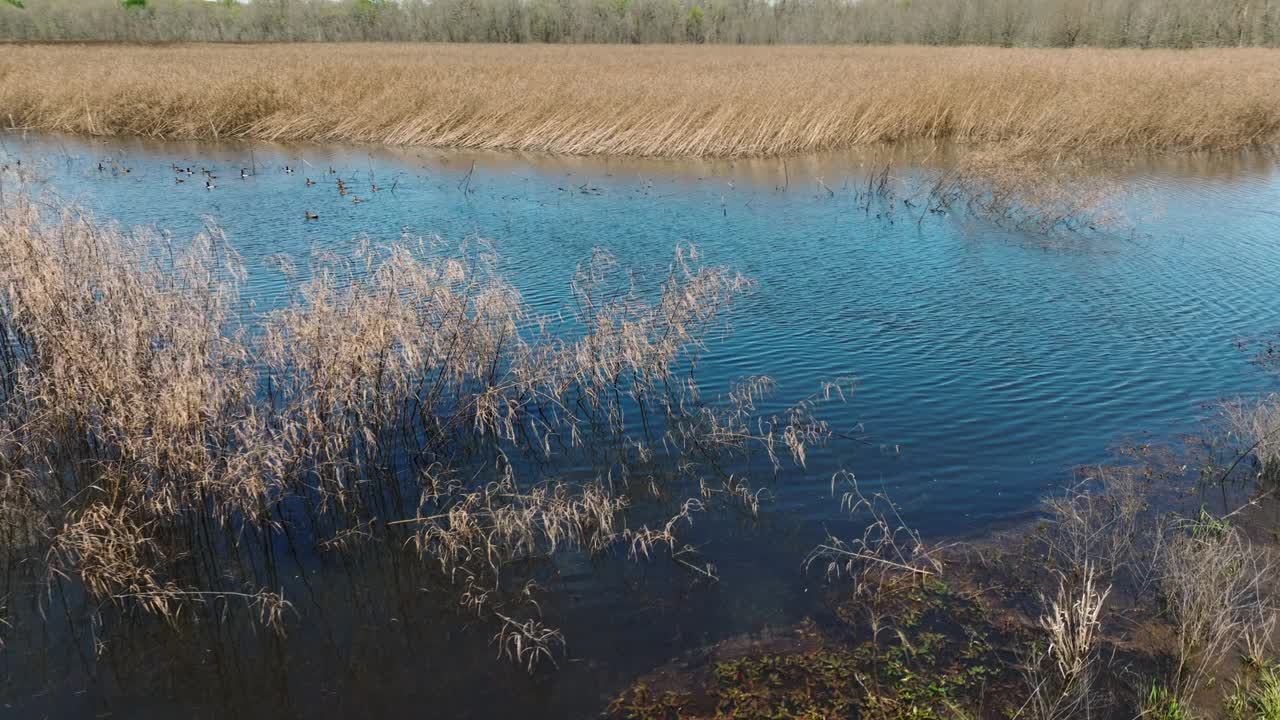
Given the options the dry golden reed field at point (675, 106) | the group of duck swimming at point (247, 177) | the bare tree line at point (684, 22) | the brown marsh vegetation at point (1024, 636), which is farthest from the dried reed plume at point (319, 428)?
the bare tree line at point (684, 22)

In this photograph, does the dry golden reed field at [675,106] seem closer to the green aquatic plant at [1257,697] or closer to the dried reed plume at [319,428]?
the dried reed plume at [319,428]

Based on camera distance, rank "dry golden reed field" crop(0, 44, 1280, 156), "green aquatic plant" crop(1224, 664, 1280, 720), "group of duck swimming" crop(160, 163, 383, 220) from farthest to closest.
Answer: "dry golden reed field" crop(0, 44, 1280, 156) < "group of duck swimming" crop(160, 163, 383, 220) < "green aquatic plant" crop(1224, 664, 1280, 720)

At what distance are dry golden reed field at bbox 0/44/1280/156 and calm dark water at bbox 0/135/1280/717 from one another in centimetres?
159

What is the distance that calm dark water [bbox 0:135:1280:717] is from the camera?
6172 mm

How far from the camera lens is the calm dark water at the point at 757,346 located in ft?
20.2

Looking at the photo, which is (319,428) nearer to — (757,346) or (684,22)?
(757,346)

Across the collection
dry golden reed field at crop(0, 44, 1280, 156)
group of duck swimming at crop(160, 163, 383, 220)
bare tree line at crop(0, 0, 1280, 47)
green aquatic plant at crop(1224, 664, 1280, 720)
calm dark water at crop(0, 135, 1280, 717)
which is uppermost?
bare tree line at crop(0, 0, 1280, 47)

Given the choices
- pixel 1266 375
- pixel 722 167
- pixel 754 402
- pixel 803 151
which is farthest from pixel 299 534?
pixel 803 151

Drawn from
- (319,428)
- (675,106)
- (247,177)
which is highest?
(675,106)

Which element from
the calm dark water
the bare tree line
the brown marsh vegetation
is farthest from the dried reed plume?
the bare tree line

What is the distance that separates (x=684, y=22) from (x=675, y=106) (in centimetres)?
5113

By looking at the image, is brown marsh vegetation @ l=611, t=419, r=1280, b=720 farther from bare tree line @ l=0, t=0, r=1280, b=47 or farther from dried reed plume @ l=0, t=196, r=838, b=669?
bare tree line @ l=0, t=0, r=1280, b=47

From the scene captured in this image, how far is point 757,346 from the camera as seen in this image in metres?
12.1

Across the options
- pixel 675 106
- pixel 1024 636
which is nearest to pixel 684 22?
pixel 675 106
